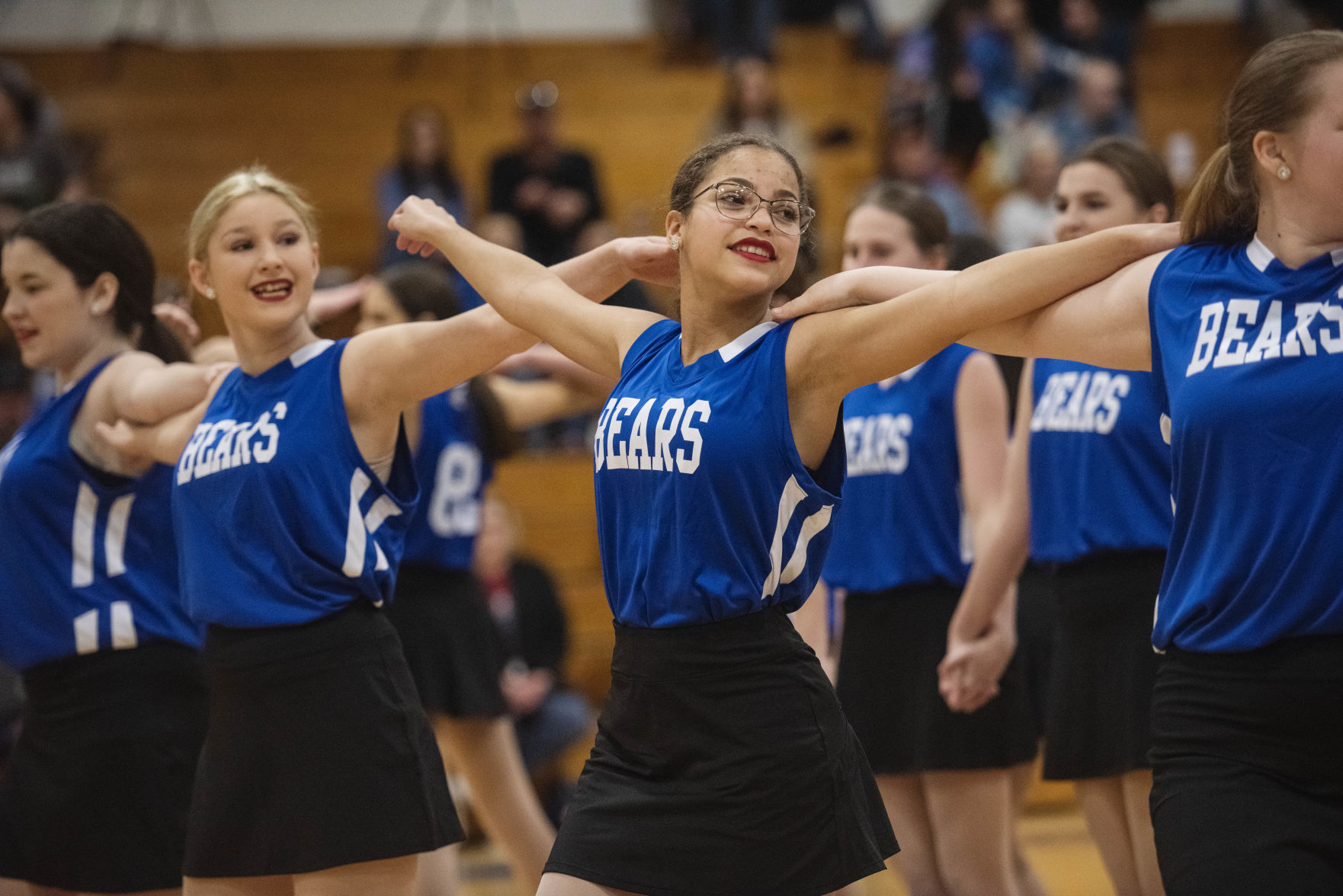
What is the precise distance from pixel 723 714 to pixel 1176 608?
2.64ft

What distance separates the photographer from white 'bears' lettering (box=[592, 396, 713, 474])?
2586mm

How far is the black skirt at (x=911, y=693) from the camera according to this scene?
3.94 meters

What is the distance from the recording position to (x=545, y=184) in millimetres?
10625

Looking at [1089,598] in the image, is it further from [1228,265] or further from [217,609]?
[217,609]

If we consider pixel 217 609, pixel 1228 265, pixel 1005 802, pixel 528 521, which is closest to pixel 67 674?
pixel 217 609

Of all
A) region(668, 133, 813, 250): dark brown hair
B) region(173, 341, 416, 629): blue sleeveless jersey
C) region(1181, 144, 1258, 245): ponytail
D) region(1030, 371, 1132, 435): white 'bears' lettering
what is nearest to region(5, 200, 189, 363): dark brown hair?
region(173, 341, 416, 629): blue sleeveless jersey

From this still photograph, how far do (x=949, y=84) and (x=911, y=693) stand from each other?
334 inches

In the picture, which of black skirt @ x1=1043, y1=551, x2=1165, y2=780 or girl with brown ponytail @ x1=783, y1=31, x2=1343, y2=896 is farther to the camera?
black skirt @ x1=1043, y1=551, x2=1165, y2=780

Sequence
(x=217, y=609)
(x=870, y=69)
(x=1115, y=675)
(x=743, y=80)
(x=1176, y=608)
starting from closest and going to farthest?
(x=1176, y=608)
(x=217, y=609)
(x=1115, y=675)
(x=743, y=80)
(x=870, y=69)

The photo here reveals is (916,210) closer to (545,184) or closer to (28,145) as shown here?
(545,184)

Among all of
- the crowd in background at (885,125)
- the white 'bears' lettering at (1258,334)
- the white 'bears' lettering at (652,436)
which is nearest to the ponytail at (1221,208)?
the white 'bears' lettering at (1258,334)

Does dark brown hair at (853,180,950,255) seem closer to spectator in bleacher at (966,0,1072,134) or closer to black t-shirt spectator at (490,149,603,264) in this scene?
black t-shirt spectator at (490,149,603,264)

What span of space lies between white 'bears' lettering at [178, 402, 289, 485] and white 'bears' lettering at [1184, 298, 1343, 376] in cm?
192

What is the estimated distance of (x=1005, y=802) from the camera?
3961 millimetres
